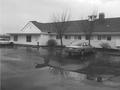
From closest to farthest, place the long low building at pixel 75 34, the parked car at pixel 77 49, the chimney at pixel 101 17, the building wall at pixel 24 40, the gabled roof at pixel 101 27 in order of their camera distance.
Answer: the parked car at pixel 77 49 → the long low building at pixel 75 34 → the gabled roof at pixel 101 27 → the chimney at pixel 101 17 → the building wall at pixel 24 40

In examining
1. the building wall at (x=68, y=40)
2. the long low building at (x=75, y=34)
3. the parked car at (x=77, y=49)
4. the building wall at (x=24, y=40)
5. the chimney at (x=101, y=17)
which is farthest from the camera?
the building wall at (x=24, y=40)

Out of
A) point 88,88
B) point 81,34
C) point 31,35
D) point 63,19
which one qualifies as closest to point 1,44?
point 31,35

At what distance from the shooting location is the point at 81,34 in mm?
27391

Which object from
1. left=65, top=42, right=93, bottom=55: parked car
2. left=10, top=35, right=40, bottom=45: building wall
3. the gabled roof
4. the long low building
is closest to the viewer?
left=65, top=42, right=93, bottom=55: parked car

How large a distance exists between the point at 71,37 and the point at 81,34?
97.1 inches

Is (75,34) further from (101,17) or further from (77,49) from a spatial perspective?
(77,49)

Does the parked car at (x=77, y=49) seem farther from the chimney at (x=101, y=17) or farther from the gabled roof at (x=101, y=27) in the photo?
the chimney at (x=101, y=17)

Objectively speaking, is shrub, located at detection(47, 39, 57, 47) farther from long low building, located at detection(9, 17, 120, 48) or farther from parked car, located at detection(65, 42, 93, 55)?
parked car, located at detection(65, 42, 93, 55)

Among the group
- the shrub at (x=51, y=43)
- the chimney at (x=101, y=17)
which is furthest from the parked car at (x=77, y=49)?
the chimney at (x=101, y=17)

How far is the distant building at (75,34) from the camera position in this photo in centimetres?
2489

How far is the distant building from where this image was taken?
24891 millimetres

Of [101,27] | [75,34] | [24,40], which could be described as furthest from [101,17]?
[24,40]

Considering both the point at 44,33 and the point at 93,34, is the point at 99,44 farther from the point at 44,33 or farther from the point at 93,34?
the point at 44,33

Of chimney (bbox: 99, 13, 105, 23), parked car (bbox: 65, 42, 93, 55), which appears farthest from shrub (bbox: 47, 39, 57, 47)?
parked car (bbox: 65, 42, 93, 55)
